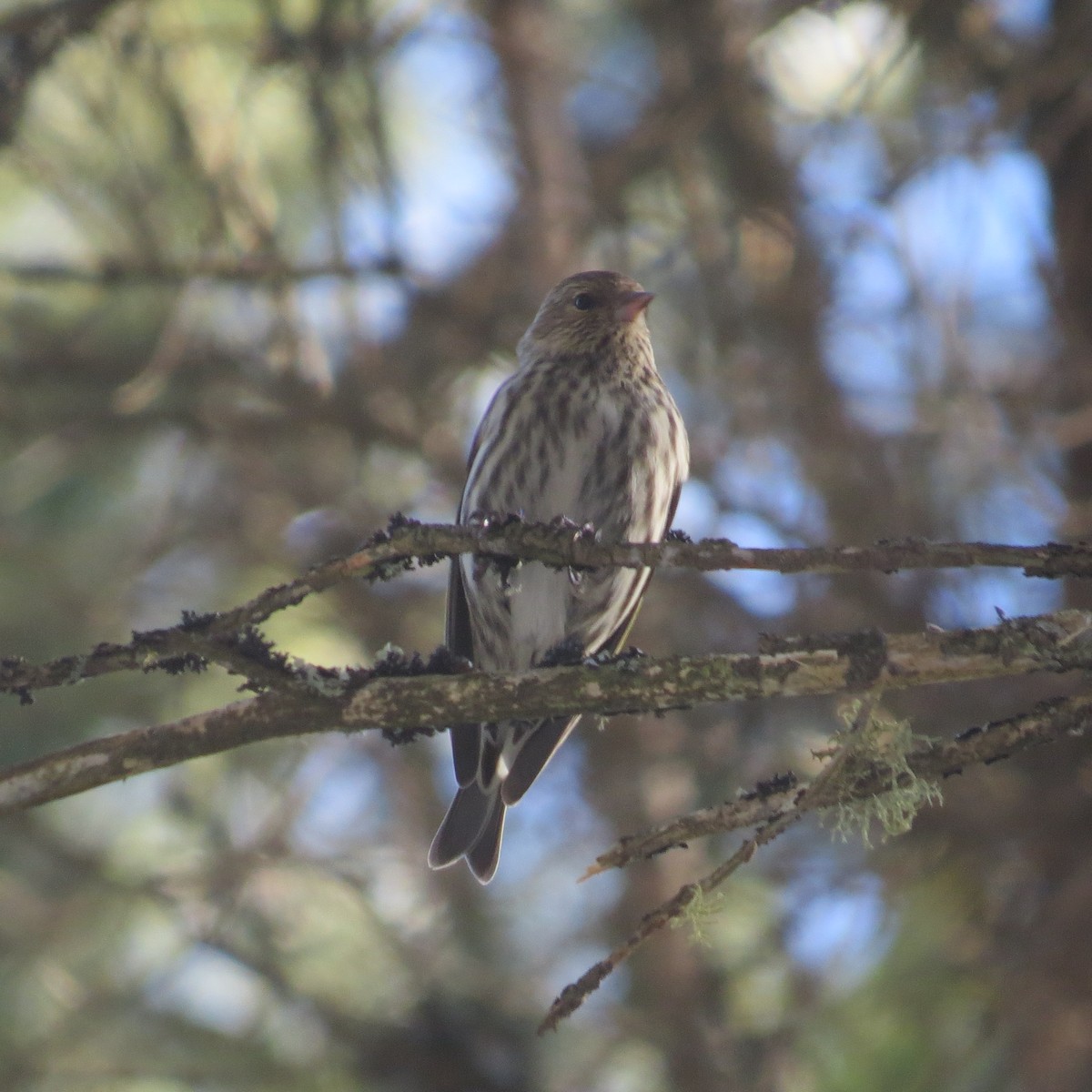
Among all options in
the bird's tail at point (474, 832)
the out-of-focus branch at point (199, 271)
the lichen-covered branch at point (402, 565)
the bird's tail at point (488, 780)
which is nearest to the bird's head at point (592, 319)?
the out-of-focus branch at point (199, 271)

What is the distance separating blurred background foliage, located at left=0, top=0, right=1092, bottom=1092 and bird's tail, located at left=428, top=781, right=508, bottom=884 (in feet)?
4.47

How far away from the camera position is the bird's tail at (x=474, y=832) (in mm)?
3820

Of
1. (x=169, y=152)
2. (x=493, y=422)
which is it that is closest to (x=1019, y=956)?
(x=493, y=422)

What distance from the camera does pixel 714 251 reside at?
19.2ft

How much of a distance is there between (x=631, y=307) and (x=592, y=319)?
0.13 metres

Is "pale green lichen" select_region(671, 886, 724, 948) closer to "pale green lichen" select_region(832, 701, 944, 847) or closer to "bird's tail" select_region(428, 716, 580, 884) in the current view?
"pale green lichen" select_region(832, 701, 944, 847)

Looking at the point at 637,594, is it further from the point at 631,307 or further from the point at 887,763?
the point at 887,763

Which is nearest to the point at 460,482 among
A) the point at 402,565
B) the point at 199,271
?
the point at 199,271

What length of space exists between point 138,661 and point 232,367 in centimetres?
369

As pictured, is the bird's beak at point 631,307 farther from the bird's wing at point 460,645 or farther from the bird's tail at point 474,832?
the bird's tail at point 474,832

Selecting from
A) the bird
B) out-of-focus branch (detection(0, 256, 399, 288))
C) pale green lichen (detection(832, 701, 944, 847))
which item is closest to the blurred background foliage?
out-of-focus branch (detection(0, 256, 399, 288))

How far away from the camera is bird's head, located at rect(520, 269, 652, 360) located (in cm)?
436

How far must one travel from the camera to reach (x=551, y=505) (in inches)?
157

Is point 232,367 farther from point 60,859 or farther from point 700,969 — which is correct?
point 700,969
